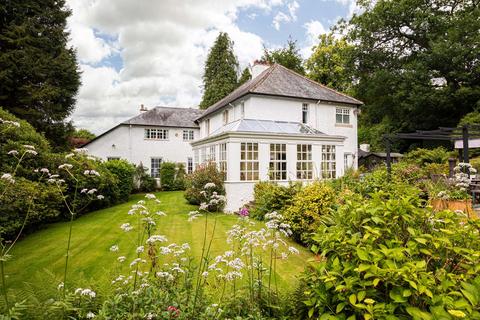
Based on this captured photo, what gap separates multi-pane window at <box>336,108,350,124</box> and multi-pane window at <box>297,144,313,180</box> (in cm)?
746

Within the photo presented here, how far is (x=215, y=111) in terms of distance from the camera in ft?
73.8

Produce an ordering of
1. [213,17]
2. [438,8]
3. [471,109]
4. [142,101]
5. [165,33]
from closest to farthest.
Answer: [213,17]
[165,33]
[471,109]
[438,8]
[142,101]

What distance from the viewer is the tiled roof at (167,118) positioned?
83.4ft

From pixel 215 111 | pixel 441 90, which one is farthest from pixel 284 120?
pixel 441 90

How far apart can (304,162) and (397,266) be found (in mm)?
13263

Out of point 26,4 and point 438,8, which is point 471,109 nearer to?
point 438,8

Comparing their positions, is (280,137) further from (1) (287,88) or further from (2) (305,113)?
(1) (287,88)

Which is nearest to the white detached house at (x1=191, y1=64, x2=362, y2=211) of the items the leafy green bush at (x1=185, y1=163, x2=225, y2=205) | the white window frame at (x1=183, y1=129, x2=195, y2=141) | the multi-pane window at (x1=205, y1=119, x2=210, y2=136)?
the leafy green bush at (x1=185, y1=163, x2=225, y2=205)

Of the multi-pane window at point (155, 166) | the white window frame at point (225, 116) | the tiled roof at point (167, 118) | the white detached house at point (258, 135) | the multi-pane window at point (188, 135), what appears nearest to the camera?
the white detached house at point (258, 135)

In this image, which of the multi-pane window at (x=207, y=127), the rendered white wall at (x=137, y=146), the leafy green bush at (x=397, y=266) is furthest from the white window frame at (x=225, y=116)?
the leafy green bush at (x=397, y=266)

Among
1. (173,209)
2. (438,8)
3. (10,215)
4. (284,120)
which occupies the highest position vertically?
(438,8)

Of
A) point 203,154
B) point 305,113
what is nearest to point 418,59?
point 305,113

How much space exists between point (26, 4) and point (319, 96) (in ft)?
69.7

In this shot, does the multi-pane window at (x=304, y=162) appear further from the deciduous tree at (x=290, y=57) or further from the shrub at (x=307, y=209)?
the deciduous tree at (x=290, y=57)
